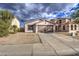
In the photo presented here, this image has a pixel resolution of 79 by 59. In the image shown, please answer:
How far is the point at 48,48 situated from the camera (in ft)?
11.1

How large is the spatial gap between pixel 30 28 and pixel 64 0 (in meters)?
0.51

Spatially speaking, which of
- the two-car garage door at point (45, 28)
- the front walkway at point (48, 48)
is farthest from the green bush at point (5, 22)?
the two-car garage door at point (45, 28)

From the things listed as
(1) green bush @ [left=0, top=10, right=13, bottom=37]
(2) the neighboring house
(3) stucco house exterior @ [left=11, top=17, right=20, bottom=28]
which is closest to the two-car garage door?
(2) the neighboring house

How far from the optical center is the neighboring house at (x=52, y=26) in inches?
134

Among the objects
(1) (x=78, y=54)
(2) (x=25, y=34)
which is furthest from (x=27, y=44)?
(1) (x=78, y=54)

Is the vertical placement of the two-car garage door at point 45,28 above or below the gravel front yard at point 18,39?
above

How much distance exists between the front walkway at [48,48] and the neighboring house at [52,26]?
9 cm

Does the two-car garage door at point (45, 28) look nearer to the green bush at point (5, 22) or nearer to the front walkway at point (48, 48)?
the front walkway at point (48, 48)

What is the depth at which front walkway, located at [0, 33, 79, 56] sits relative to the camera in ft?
Result: 11.0

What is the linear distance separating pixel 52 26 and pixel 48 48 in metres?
0.26

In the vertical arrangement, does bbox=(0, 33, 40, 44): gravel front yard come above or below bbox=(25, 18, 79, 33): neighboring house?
below

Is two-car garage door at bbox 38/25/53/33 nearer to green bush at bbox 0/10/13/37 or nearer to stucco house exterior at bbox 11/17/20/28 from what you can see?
stucco house exterior at bbox 11/17/20/28

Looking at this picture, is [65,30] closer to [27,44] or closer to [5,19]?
[27,44]

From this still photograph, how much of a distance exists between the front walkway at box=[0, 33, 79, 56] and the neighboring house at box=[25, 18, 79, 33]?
0.31ft
